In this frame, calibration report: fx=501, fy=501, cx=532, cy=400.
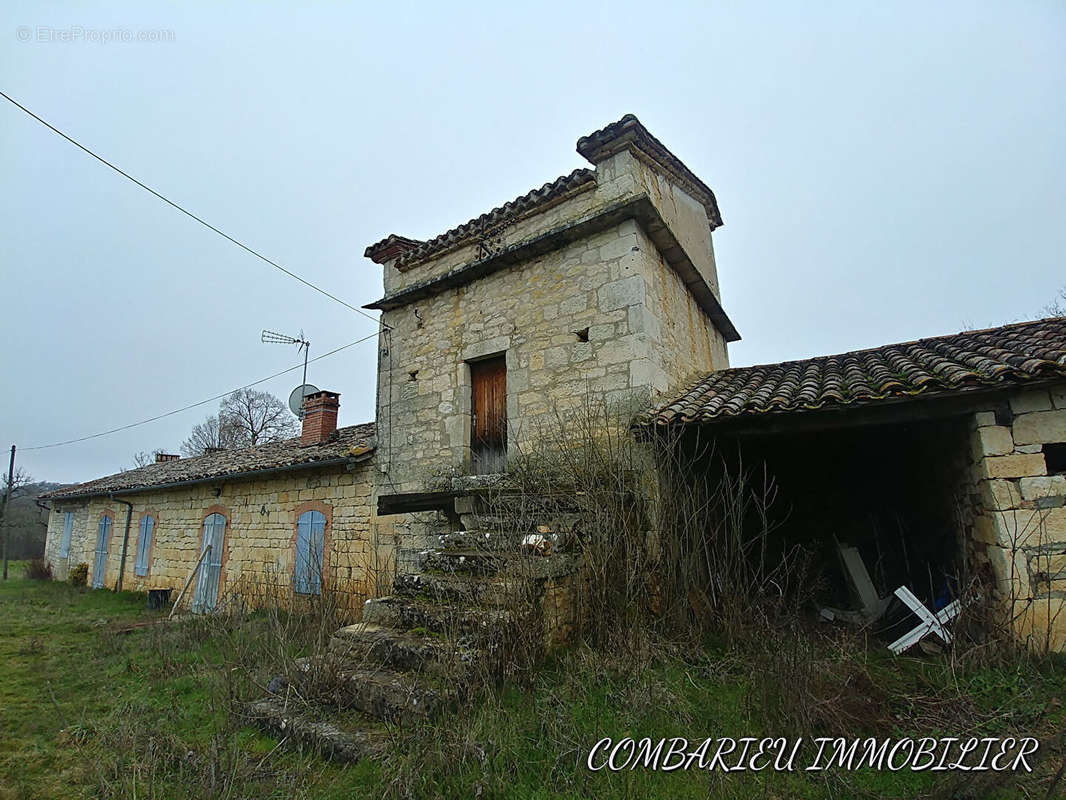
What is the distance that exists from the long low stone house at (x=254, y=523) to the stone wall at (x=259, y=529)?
23 mm

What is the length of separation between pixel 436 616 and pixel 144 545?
13.1 metres

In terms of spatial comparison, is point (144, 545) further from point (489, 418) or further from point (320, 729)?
point (320, 729)

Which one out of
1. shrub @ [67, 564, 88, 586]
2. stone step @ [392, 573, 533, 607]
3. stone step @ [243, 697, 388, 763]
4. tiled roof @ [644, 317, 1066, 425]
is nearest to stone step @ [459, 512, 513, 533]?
stone step @ [392, 573, 533, 607]

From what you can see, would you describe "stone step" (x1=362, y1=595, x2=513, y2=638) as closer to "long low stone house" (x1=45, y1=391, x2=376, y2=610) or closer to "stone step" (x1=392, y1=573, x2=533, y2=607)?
"stone step" (x1=392, y1=573, x2=533, y2=607)

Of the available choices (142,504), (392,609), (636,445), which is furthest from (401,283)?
(142,504)

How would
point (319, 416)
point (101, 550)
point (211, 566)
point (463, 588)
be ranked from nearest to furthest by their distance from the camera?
point (463, 588)
point (211, 566)
point (319, 416)
point (101, 550)

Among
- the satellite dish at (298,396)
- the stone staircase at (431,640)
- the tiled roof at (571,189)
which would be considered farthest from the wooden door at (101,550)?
the stone staircase at (431,640)

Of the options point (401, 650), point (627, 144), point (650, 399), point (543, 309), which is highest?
point (627, 144)

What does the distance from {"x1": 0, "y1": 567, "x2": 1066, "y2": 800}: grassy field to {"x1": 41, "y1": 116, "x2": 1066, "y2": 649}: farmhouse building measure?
125cm

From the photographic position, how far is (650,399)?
555 centimetres

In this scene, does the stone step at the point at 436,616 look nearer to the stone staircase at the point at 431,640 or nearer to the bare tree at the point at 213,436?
the stone staircase at the point at 431,640

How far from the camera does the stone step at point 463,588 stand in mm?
3613

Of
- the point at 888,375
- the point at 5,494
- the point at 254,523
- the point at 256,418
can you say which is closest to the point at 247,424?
the point at 256,418

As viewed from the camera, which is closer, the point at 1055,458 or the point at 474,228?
the point at 1055,458
